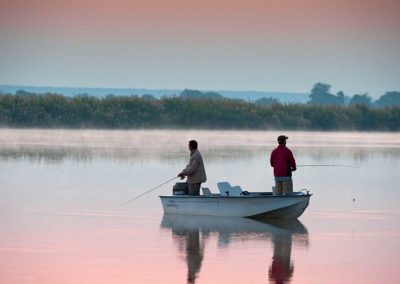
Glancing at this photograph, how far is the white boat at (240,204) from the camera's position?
22.1m

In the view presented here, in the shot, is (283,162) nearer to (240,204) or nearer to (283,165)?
(283,165)

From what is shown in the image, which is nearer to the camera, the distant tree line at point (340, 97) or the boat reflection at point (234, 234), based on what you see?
the boat reflection at point (234, 234)

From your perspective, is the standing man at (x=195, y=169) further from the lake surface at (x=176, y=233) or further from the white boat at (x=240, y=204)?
the lake surface at (x=176, y=233)

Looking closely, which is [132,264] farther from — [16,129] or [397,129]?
[397,129]

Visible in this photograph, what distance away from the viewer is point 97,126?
83.7 m

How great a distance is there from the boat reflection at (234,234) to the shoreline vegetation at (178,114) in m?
56.6

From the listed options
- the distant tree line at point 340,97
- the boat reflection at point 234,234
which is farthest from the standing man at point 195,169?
the distant tree line at point 340,97

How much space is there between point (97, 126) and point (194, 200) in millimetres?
61567

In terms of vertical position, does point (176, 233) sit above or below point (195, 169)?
below

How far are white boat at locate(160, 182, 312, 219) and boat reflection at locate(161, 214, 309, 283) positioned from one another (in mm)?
151

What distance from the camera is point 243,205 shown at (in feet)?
73.5

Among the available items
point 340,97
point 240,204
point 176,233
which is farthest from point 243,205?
point 340,97

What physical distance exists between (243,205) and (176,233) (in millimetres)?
2663

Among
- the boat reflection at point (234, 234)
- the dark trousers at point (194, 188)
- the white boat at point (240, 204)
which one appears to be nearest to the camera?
the boat reflection at point (234, 234)
